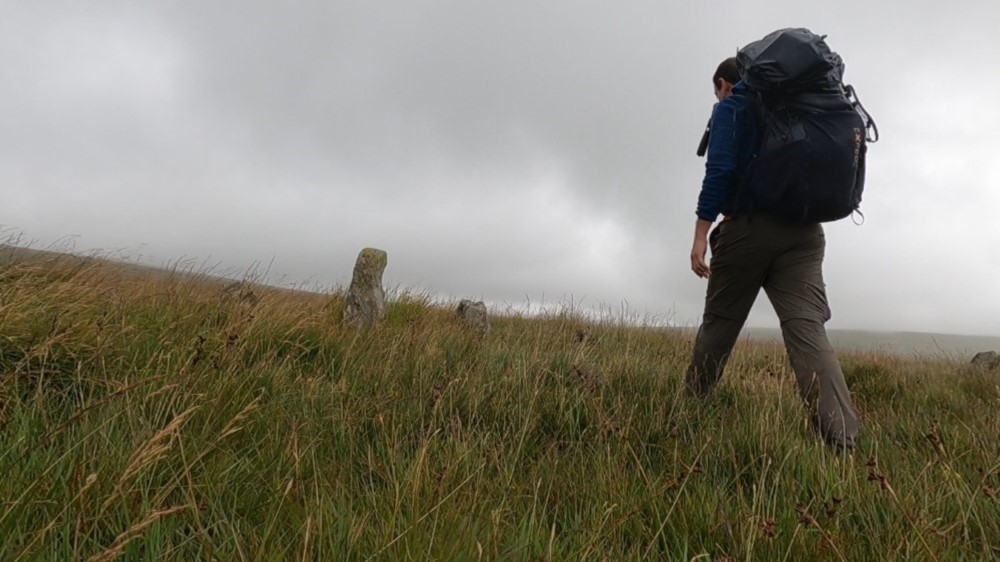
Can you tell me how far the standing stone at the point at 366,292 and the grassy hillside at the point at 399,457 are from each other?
1873 millimetres

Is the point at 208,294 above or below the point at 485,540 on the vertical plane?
above

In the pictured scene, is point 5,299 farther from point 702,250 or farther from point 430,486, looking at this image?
point 702,250

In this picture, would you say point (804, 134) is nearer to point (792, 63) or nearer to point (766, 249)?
point (792, 63)

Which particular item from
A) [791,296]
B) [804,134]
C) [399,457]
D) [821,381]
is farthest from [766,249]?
[399,457]

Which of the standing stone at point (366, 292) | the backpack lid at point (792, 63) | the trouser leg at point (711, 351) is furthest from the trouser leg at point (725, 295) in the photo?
the standing stone at point (366, 292)

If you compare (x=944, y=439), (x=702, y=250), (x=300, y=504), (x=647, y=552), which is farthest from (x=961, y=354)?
(x=300, y=504)

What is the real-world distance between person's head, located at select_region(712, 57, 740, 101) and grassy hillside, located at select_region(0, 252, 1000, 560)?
188 cm

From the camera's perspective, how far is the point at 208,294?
4.78 meters

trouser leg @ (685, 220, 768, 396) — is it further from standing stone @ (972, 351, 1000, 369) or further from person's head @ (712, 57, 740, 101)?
standing stone @ (972, 351, 1000, 369)

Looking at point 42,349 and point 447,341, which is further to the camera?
point 447,341

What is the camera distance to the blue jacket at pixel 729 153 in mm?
2914

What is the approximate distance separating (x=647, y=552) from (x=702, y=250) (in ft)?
6.44

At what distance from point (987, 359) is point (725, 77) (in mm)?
8700

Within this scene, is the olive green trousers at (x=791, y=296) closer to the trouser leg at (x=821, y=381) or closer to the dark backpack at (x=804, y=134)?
the trouser leg at (x=821, y=381)
